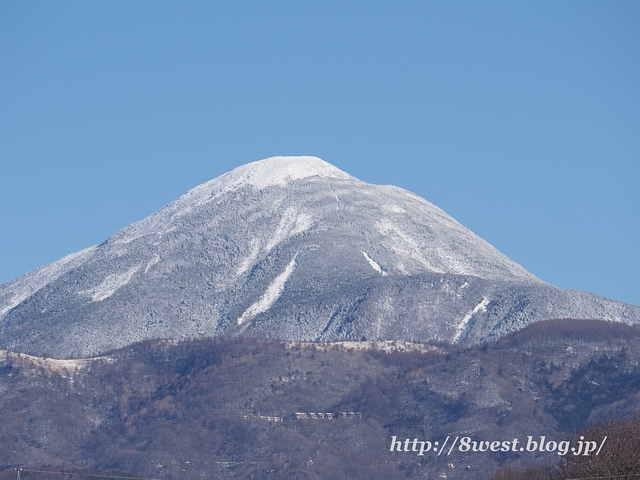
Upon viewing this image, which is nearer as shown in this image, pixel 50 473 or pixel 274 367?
pixel 50 473

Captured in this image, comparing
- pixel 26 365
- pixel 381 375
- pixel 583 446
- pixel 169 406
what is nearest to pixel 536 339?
pixel 381 375

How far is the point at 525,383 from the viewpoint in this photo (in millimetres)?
→ 163000

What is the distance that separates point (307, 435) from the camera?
151 m

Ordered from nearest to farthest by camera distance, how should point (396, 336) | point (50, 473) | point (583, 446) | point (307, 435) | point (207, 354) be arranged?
point (583, 446), point (50, 473), point (307, 435), point (207, 354), point (396, 336)

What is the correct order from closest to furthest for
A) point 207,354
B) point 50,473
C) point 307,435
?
point 50,473 → point 307,435 → point 207,354

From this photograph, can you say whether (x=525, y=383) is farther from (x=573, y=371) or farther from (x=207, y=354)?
(x=207, y=354)

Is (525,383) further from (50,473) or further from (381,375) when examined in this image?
(50,473)

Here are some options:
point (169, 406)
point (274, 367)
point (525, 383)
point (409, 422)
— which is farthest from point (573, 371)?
point (169, 406)

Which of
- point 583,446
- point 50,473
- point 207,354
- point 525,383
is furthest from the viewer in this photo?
point 207,354

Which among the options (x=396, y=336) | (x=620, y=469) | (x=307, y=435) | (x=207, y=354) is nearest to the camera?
(x=620, y=469)

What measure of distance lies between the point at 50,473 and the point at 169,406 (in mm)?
38686

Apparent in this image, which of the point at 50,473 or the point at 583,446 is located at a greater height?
the point at 583,446

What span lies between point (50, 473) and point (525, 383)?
189 feet

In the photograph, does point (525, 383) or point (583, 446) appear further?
point (525, 383)
